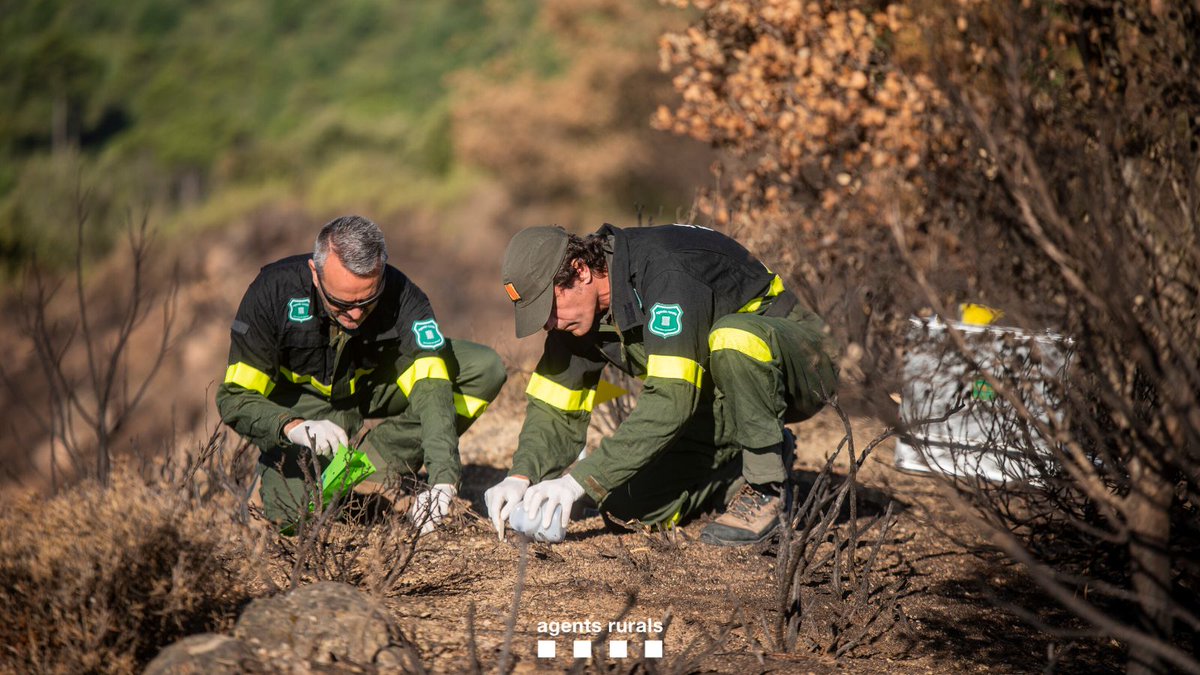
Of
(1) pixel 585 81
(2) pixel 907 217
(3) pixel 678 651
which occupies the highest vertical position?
(1) pixel 585 81

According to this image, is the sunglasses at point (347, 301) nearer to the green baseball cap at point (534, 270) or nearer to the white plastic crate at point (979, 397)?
the green baseball cap at point (534, 270)

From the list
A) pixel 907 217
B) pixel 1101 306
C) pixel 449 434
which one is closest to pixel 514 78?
pixel 907 217

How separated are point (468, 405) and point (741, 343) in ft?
4.74

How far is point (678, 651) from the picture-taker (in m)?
3.04

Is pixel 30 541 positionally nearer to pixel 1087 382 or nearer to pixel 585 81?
pixel 1087 382

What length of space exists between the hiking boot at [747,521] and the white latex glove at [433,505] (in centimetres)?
96

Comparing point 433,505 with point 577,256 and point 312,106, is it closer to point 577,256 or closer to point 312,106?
point 577,256

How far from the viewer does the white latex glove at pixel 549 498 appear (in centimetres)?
345

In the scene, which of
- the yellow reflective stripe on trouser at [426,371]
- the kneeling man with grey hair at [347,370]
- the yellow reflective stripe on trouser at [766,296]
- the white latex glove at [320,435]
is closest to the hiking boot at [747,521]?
the yellow reflective stripe on trouser at [766,296]

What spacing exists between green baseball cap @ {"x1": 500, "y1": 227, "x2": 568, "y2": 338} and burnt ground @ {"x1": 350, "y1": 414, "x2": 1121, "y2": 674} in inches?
27.1

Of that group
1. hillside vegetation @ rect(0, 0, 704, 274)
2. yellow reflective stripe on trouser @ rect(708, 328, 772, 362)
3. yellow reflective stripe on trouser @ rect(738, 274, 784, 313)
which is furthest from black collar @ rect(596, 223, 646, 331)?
hillside vegetation @ rect(0, 0, 704, 274)

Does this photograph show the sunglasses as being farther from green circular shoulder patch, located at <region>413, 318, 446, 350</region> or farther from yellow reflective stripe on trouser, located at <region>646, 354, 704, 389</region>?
yellow reflective stripe on trouser, located at <region>646, 354, 704, 389</region>

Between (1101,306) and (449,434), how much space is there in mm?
2379

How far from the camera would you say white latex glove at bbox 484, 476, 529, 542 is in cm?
357
